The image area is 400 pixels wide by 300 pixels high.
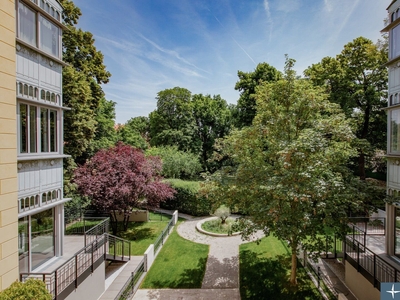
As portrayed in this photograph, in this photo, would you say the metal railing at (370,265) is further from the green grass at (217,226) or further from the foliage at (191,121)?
the foliage at (191,121)

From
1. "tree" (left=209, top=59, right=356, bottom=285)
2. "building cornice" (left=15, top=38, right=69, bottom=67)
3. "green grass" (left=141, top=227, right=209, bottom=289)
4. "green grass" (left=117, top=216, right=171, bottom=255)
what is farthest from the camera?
"green grass" (left=117, top=216, right=171, bottom=255)

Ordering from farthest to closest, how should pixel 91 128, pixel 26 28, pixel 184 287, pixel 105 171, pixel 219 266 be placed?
pixel 91 128, pixel 105 171, pixel 219 266, pixel 184 287, pixel 26 28

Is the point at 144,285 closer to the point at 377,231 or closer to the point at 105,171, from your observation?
the point at 105,171

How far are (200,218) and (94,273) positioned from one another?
11722mm

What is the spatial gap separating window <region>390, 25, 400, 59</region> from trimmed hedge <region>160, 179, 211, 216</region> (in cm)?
1473

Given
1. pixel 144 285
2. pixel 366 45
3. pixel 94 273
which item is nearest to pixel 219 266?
pixel 144 285

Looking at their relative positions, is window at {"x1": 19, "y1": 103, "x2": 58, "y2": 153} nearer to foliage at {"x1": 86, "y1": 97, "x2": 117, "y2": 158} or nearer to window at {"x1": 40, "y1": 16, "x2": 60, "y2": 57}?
window at {"x1": 40, "y1": 16, "x2": 60, "y2": 57}

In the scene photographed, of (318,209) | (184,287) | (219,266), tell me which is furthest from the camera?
(219,266)

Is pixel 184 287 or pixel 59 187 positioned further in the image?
pixel 184 287

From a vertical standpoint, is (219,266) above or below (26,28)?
below

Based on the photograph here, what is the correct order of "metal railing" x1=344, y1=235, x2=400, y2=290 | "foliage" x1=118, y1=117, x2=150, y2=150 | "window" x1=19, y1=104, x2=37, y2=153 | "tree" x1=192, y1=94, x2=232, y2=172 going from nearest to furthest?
"window" x1=19, y1=104, x2=37, y2=153 → "metal railing" x1=344, y1=235, x2=400, y2=290 → "foliage" x1=118, y1=117, x2=150, y2=150 → "tree" x1=192, y1=94, x2=232, y2=172

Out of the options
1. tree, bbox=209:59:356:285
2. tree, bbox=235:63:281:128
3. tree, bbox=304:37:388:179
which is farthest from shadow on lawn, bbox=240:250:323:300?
tree, bbox=235:63:281:128

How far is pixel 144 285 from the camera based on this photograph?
9656 millimetres

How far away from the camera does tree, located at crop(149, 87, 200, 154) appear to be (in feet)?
103
